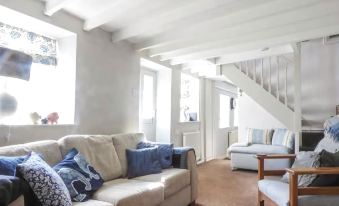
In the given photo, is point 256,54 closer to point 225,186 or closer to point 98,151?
point 225,186

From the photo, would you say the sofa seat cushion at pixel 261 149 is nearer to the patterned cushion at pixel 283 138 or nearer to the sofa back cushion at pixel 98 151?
the patterned cushion at pixel 283 138

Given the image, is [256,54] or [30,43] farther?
[256,54]

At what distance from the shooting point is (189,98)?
6.17 m

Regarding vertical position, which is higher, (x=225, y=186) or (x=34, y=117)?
(x=34, y=117)

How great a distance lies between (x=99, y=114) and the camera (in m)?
3.30

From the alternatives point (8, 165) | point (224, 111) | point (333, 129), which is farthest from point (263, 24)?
point (224, 111)

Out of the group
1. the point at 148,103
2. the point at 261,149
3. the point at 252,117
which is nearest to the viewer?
the point at 148,103

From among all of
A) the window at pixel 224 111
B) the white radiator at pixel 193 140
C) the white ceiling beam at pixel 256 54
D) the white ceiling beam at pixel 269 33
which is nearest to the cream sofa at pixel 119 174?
the white ceiling beam at pixel 269 33

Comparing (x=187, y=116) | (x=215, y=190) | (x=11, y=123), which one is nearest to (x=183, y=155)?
(x=215, y=190)

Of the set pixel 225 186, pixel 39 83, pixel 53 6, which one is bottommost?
pixel 225 186

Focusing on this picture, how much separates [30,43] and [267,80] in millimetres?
4287

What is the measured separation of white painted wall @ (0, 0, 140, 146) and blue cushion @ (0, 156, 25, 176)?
1.99 feet

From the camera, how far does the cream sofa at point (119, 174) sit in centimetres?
212

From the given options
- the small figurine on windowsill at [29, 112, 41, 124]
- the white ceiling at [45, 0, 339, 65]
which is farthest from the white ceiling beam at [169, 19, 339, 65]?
the small figurine on windowsill at [29, 112, 41, 124]
